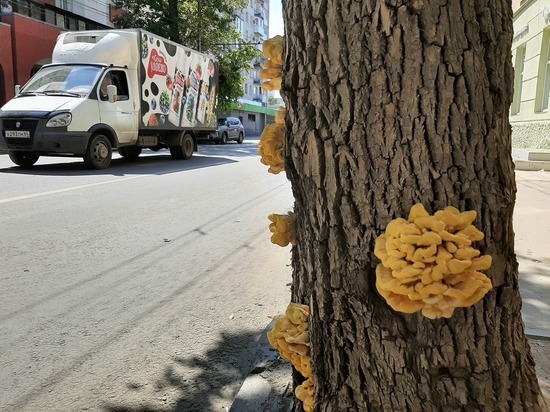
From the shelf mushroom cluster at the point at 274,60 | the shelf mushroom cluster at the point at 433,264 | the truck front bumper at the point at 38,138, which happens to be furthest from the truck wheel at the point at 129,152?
the shelf mushroom cluster at the point at 433,264

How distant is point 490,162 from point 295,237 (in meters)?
0.73

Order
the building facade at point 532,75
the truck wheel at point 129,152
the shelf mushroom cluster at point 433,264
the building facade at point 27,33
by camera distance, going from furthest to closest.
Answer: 1. the building facade at point 27,33
2. the truck wheel at point 129,152
3. the building facade at point 532,75
4. the shelf mushroom cluster at point 433,264

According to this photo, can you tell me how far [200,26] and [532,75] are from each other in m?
19.5

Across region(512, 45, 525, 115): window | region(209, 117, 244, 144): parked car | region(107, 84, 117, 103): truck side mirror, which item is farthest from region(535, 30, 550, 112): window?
region(209, 117, 244, 144): parked car

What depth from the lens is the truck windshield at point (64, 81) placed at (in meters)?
11.4

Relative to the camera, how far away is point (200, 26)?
93.1 ft

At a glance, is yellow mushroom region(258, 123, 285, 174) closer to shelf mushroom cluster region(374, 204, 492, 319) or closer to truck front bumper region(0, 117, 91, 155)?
shelf mushroom cluster region(374, 204, 492, 319)

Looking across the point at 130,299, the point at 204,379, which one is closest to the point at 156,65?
the point at 130,299

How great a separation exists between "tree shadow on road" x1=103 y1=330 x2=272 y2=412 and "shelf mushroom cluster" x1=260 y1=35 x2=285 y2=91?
1.68 meters

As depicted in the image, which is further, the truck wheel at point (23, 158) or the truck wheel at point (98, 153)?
the truck wheel at point (23, 158)

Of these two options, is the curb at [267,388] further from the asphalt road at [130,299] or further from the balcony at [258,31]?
the balcony at [258,31]

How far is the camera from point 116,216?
652 centimetres

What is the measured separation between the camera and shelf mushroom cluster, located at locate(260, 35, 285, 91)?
5.68ft

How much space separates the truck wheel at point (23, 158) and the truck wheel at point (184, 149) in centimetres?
482
